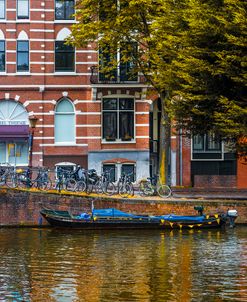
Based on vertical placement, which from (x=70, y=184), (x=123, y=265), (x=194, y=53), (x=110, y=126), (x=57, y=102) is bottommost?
(x=123, y=265)

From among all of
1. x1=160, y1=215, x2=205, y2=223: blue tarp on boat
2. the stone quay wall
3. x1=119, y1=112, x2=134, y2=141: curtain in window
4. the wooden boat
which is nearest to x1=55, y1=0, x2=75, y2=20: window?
x1=119, y1=112, x2=134, y2=141: curtain in window

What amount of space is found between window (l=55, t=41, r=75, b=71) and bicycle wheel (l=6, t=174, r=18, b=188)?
14.1 m

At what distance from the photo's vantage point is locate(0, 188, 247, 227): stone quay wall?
4319cm

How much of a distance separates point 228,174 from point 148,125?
5194mm

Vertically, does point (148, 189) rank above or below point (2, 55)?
below

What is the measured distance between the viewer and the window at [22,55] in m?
56.8

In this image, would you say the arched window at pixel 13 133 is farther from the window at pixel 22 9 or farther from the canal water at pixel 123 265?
the canal water at pixel 123 265

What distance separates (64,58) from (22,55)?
2313mm

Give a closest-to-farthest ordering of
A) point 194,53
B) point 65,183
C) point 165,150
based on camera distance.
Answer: point 194,53
point 65,183
point 165,150

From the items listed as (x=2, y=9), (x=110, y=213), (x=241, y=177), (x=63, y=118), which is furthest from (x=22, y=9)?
(x=110, y=213)

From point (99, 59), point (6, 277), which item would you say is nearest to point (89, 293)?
point (6, 277)

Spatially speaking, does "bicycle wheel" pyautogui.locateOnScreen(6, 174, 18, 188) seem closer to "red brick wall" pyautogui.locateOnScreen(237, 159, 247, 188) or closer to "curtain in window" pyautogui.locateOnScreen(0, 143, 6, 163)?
"curtain in window" pyautogui.locateOnScreen(0, 143, 6, 163)

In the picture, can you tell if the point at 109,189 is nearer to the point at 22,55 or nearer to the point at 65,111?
the point at 65,111

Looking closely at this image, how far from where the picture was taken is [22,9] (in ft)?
186
